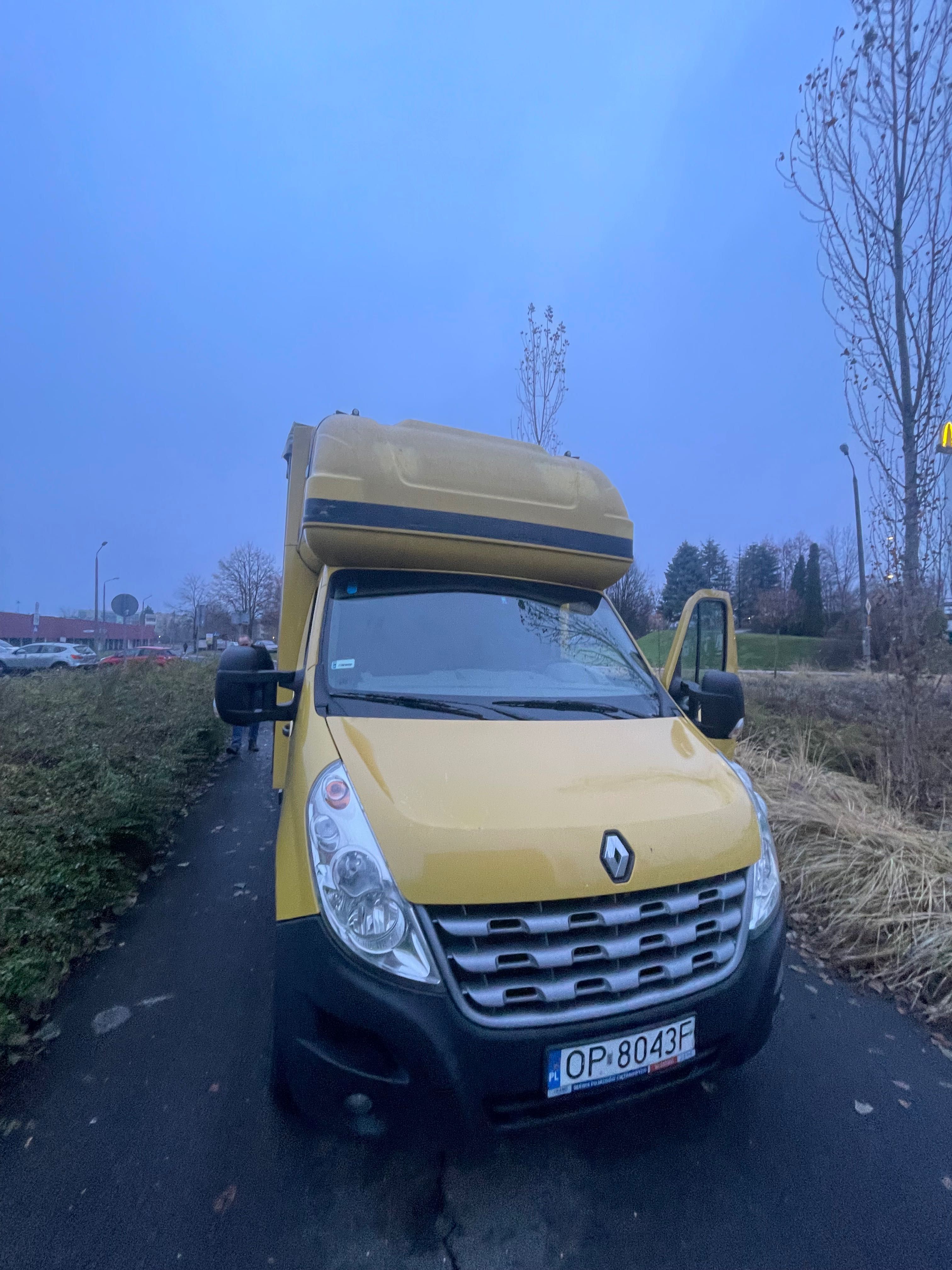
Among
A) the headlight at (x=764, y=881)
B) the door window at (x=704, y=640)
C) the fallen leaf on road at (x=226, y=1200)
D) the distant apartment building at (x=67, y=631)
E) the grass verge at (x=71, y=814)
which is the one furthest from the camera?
the distant apartment building at (x=67, y=631)

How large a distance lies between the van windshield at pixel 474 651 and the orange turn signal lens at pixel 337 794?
49 cm

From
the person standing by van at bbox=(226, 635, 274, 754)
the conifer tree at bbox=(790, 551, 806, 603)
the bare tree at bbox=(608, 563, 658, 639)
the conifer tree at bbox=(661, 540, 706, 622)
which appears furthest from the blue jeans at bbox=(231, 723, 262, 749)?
the conifer tree at bbox=(790, 551, 806, 603)

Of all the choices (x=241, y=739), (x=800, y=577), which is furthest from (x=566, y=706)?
(x=800, y=577)

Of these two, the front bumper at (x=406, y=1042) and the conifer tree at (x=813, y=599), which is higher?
the conifer tree at (x=813, y=599)

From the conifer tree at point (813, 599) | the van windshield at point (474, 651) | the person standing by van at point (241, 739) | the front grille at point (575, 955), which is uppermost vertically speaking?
the conifer tree at point (813, 599)

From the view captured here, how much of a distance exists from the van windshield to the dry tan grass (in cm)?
213

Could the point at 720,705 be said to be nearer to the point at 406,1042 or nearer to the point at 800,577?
the point at 406,1042

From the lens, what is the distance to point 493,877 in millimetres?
1866

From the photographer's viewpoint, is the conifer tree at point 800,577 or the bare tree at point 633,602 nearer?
the bare tree at point 633,602

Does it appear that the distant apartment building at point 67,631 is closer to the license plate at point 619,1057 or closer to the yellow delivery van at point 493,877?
the yellow delivery van at point 493,877

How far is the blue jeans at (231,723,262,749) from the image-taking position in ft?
31.7

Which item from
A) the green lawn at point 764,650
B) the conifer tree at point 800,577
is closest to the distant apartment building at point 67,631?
the green lawn at point 764,650

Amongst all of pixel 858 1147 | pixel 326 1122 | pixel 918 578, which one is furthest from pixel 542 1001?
pixel 918 578

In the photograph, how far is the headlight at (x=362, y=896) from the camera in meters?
1.84
